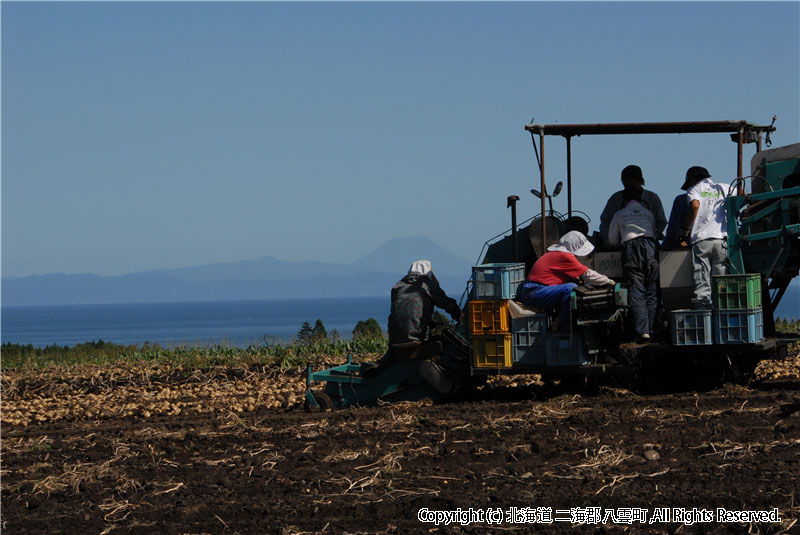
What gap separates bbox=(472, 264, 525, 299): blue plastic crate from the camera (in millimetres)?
10828

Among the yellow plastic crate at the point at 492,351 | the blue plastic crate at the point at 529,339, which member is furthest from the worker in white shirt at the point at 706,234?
the yellow plastic crate at the point at 492,351

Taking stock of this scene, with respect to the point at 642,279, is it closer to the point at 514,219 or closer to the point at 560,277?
the point at 560,277

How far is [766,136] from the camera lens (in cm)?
1160

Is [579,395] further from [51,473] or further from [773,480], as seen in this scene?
[51,473]

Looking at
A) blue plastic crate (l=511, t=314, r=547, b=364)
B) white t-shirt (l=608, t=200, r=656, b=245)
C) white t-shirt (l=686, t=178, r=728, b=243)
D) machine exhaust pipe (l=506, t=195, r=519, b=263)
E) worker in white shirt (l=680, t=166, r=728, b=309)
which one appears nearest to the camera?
worker in white shirt (l=680, t=166, r=728, b=309)

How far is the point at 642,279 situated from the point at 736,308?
1.10 metres

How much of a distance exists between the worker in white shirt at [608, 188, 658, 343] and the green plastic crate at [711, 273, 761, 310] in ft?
2.65

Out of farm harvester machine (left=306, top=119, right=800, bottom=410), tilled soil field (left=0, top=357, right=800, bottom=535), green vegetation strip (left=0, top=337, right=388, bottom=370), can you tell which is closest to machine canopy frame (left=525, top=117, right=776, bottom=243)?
farm harvester machine (left=306, top=119, right=800, bottom=410)

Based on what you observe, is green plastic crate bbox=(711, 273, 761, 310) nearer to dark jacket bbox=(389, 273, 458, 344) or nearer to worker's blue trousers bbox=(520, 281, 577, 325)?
worker's blue trousers bbox=(520, 281, 577, 325)

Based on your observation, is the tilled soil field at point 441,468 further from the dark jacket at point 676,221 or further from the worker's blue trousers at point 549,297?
the dark jacket at point 676,221

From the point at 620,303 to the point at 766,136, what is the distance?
119 inches

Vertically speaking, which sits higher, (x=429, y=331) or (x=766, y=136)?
Answer: (x=766, y=136)

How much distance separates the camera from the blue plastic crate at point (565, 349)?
10.6m

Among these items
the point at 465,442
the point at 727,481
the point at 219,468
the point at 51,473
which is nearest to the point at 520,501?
the point at 727,481
